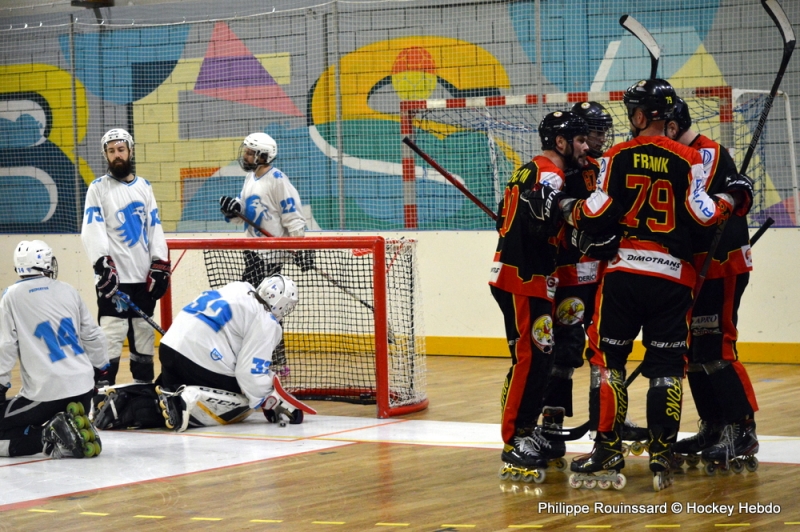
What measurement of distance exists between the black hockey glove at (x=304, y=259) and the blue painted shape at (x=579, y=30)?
3141 millimetres

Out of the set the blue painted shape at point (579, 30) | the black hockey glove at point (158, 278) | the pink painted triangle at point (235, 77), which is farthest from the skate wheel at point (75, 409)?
the pink painted triangle at point (235, 77)

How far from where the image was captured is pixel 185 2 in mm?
11000

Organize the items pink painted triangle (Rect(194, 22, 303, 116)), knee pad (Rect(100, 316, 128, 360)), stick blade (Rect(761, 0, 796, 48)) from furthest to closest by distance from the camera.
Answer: pink painted triangle (Rect(194, 22, 303, 116))
knee pad (Rect(100, 316, 128, 360))
stick blade (Rect(761, 0, 796, 48))

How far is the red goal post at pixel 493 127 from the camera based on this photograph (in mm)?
8594

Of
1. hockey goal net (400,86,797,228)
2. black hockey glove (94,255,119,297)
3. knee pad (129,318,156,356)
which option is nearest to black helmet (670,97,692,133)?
black hockey glove (94,255,119,297)

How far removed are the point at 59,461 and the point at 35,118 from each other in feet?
21.8

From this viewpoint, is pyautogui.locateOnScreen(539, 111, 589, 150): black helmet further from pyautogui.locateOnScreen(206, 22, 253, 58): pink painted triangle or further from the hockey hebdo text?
pyautogui.locateOnScreen(206, 22, 253, 58): pink painted triangle

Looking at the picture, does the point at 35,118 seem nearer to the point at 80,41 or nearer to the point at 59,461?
the point at 80,41

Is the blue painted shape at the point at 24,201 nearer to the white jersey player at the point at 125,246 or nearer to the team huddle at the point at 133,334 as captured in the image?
the team huddle at the point at 133,334

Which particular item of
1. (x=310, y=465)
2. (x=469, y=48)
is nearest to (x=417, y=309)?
(x=469, y=48)

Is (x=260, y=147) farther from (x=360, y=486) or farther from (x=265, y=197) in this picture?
(x=360, y=486)

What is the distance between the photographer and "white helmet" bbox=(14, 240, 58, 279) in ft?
16.9

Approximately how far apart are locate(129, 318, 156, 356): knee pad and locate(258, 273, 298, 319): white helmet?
36.4 inches

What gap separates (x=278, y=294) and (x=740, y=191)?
2.44 meters
